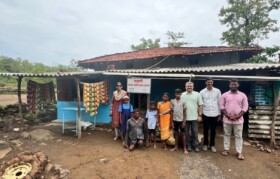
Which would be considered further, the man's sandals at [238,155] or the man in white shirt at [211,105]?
the man in white shirt at [211,105]

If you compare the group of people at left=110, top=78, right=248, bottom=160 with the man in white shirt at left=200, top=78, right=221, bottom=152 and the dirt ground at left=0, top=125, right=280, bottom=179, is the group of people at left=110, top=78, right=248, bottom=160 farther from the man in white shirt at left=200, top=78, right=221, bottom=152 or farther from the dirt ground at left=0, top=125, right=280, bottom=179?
the dirt ground at left=0, top=125, right=280, bottom=179

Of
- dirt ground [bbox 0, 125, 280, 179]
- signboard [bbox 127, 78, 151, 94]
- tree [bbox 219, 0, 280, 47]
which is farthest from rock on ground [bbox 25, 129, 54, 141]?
tree [bbox 219, 0, 280, 47]

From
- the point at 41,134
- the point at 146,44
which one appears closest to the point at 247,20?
the point at 146,44

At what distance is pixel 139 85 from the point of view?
615 cm

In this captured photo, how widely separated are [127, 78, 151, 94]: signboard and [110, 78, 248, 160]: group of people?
463 millimetres

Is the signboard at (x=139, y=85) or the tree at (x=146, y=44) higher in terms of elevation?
the tree at (x=146, y=44)

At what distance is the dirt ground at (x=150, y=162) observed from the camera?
4395mm

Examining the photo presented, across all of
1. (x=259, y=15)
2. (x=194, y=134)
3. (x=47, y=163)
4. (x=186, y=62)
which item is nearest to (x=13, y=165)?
(x=47, y=163)

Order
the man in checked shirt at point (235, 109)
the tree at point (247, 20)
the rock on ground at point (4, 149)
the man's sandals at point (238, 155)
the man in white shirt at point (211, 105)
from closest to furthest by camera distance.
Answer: the man in checked shirt at point (235, 109)
the man's sandals at point (238, 155)
the man in white shirt at point (211, 105)
the rock on ground at point (4, 149)
the tree at point (247, 20)

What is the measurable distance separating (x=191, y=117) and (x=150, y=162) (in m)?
1.47

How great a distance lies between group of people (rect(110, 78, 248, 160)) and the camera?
16.0 ft

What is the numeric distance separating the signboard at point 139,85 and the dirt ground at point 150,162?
1.63 meters

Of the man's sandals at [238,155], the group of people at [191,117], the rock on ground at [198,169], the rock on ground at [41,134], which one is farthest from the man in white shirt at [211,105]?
the rock on ground at [41,134]

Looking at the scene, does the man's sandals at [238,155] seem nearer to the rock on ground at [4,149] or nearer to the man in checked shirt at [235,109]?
the man in checked shirt at [235,109]
